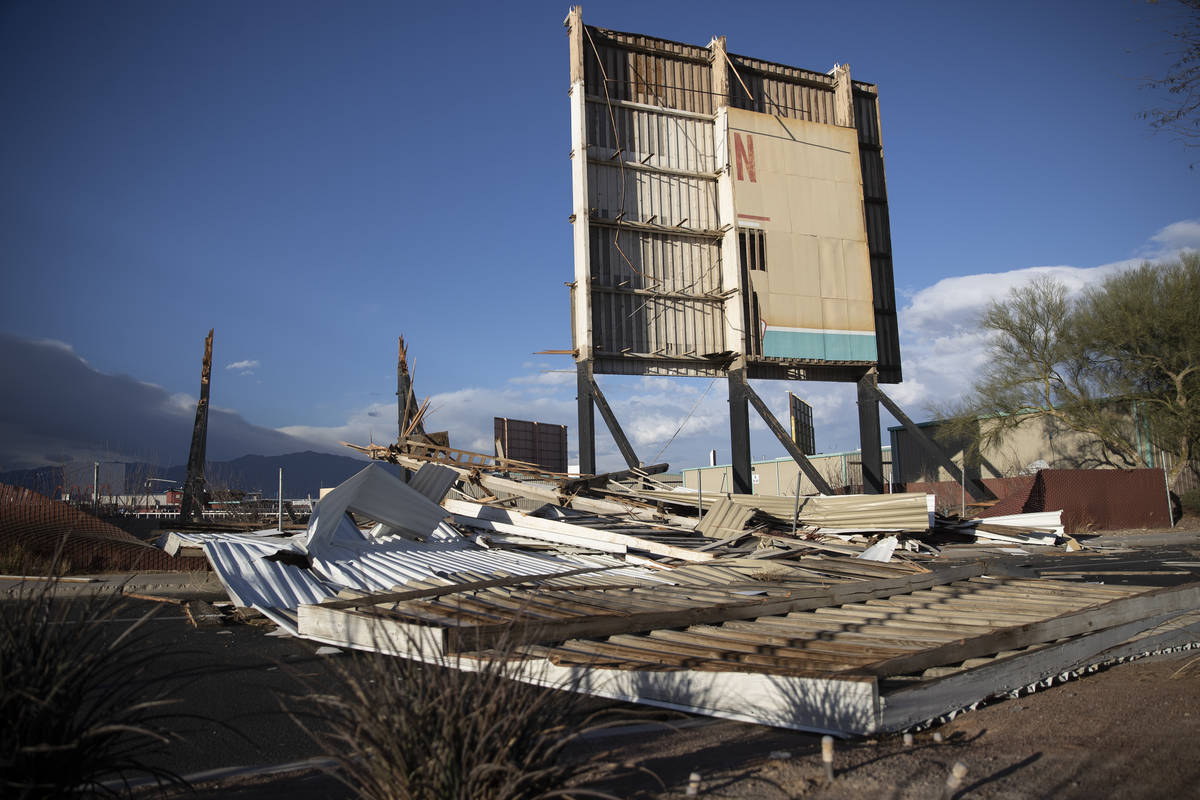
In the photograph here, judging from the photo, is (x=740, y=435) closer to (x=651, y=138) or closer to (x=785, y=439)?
(x=785, y=439)

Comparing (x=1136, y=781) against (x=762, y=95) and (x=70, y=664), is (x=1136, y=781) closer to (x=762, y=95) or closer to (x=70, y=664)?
(x=70, y=664)

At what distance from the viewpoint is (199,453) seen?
16984mm

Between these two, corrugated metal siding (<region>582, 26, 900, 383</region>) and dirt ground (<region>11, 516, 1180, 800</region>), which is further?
corrugated metal siding (<region>582, 26, 900, 383</region>)

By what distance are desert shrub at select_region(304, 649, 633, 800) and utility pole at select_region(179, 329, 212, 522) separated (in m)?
15.3

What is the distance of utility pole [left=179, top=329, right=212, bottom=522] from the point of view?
16406 millimetres

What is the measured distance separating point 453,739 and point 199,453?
16576 mm

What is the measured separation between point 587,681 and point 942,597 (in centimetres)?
427

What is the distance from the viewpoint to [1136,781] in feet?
10.2

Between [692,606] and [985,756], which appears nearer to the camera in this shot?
[985,756]

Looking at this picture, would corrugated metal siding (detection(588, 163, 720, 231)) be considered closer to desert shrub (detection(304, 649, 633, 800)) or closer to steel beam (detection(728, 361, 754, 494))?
steel beam (detection(728, 361, 754, 494))

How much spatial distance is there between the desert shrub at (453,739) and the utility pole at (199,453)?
50.2 feet

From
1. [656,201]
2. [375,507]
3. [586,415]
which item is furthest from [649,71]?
[375,507]

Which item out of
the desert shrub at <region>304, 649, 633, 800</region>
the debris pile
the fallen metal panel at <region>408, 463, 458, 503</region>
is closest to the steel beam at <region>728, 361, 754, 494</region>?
the debris pile

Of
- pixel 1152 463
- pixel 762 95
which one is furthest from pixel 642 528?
pixel 1152 463
